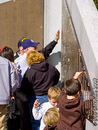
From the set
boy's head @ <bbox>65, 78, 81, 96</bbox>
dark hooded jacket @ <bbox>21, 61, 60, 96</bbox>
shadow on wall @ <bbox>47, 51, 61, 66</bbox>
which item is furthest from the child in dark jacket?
shadow on wall @ <bbox>47, 51, 61, 66</bbox>

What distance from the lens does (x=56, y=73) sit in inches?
182

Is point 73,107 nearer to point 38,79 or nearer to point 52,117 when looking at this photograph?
point 52,117

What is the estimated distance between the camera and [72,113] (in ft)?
11.4

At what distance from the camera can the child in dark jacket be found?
3.45m

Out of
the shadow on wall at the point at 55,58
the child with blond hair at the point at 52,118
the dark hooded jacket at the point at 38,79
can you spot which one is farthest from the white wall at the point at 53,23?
the child with blond hair at the point at 52,118

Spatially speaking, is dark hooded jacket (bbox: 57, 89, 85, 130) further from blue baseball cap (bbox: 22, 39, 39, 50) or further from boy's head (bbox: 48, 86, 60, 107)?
blue baseball cap (bbox: 22, 39, 39, 50)

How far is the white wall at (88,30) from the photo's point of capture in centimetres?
304

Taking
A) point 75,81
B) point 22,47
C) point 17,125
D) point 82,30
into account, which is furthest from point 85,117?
point 22,47

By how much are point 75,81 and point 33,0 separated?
257 cm

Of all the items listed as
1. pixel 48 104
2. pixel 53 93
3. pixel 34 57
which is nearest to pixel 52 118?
pixel 53 93

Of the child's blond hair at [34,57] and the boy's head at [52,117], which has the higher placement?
the child's blond hair at [34,57]

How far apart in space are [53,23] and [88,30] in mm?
2047

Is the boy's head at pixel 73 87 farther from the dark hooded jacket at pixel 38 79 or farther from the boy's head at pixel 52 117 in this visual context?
the dark hooded jacket at pixel 38 79

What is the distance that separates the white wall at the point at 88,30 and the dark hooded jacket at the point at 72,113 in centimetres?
20
